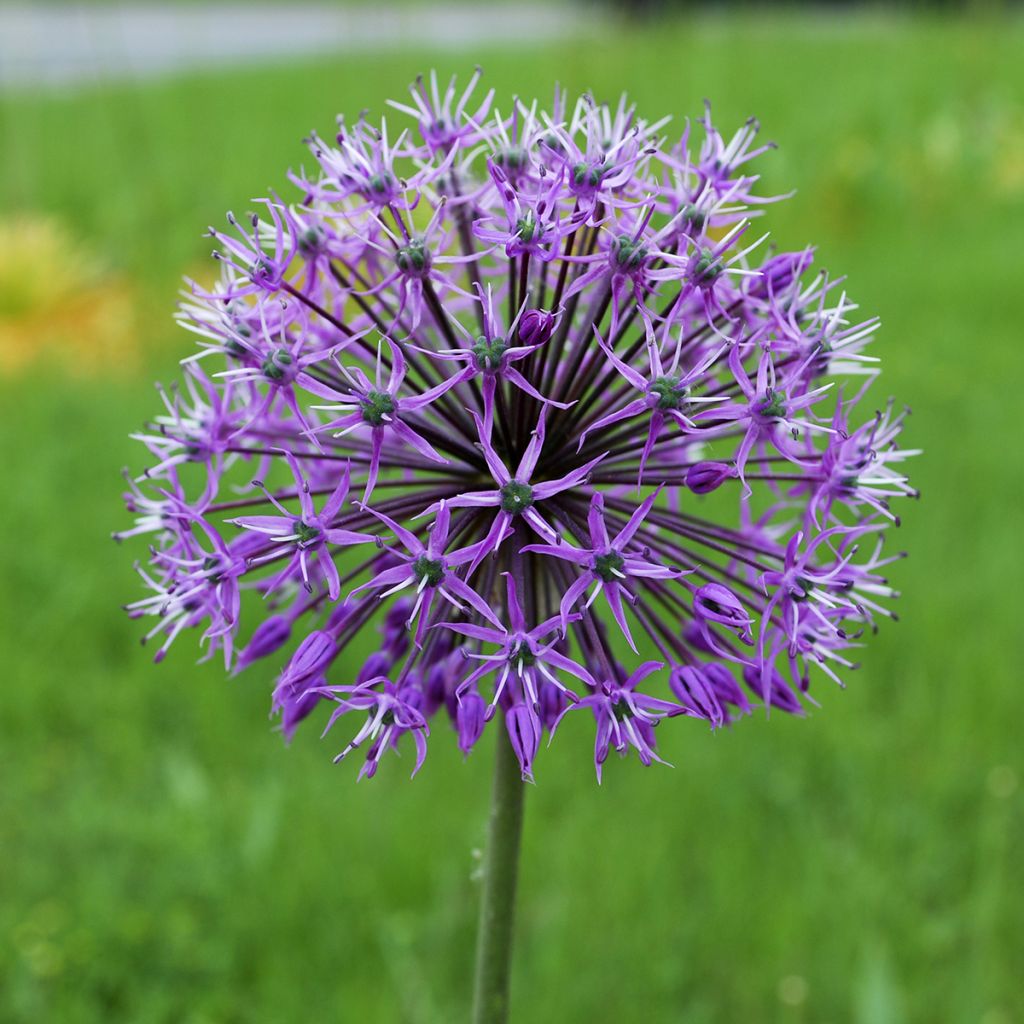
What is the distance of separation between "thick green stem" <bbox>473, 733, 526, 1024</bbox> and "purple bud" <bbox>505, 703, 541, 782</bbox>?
0.74 feet

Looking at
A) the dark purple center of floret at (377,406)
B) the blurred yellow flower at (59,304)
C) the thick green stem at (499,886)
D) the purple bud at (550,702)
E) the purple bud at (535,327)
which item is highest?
the blurred yellow flower at (59,304)

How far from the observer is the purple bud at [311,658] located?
6.73 feet

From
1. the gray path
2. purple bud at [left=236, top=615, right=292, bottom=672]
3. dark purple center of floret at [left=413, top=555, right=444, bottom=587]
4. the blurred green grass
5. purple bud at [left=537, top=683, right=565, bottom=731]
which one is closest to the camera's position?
dark purple center of floret at [left=413, top=555, right=444, bottom=587]

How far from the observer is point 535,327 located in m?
2.00

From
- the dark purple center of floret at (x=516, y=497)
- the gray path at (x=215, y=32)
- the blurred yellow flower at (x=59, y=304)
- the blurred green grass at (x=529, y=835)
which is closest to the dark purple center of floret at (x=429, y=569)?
the dark purple center of floret at (x=516, y=497)

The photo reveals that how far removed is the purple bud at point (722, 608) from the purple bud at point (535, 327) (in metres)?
0.50

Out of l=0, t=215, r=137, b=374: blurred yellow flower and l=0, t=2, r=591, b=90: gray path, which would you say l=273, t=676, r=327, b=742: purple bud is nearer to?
l=0, t=215, r=137, b=374: blurred yellow flower

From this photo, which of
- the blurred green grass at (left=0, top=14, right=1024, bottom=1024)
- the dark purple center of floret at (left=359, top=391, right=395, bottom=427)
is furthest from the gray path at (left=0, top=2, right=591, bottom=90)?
the dark purple center of floret at (left=359, top=391, right=395, bottom=427)

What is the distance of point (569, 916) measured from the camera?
420 centimetres

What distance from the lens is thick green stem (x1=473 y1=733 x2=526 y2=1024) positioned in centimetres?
220

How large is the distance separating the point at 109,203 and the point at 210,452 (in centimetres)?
1161

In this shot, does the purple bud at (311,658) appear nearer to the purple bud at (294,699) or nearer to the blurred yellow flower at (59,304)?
the purple bud at (294,699)

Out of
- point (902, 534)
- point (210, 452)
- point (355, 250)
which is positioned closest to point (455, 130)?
point (355, 250)

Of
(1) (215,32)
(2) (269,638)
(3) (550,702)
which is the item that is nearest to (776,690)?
(3) (550,702)
